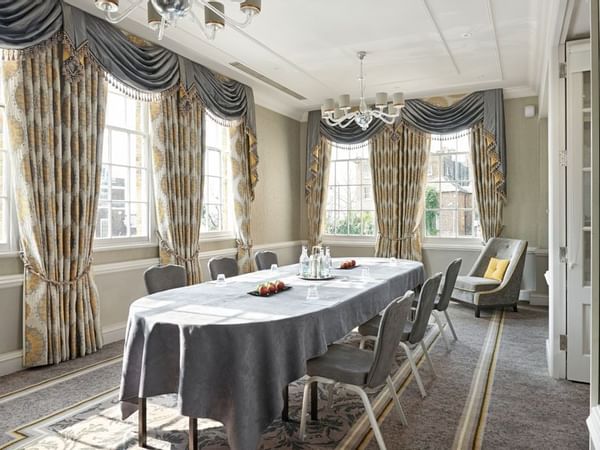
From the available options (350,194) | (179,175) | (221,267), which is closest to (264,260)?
(221,267)

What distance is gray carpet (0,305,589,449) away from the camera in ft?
8.29

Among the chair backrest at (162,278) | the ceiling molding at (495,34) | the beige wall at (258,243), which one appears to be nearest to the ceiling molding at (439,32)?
the ceiling molding at (495,34)

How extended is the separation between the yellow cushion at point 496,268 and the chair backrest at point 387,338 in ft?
13.1

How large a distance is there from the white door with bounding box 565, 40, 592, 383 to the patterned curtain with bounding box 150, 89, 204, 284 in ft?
12.1

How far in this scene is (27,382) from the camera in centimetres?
342

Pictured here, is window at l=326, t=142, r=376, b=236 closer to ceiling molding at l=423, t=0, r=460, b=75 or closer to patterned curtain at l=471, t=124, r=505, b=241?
patterned curtain at l=471, t=124, r=505, b=241

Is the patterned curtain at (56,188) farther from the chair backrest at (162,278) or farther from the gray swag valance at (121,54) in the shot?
the chair backrest at (162,278)

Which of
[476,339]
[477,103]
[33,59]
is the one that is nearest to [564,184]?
[476,339]

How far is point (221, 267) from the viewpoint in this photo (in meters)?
4.10

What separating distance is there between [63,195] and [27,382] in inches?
58.8

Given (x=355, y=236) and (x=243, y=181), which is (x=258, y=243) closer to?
(x=243, y=181)

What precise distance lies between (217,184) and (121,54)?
2.25 metres

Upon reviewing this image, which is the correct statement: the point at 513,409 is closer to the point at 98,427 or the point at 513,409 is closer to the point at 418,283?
the point at 418,283

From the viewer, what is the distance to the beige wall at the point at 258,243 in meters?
3.67
